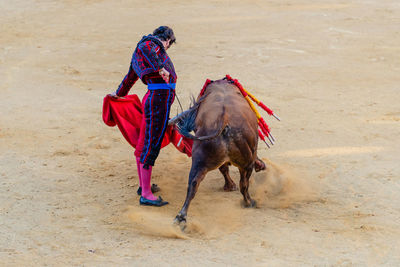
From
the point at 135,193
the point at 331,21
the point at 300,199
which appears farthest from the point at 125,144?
the point at 331,21

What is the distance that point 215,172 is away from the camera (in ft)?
18.5

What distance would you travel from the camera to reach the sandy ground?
4074 mm

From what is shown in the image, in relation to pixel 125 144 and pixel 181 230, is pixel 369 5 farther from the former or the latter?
pixel 181 230

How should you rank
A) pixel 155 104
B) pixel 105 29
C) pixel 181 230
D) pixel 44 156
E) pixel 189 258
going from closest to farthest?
pixel 189 258 < pixel 181 230 < pixel 155 104 < pixel 44 156 < pixel 105 29

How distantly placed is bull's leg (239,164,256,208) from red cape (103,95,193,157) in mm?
722

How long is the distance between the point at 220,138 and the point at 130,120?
1.12 metres

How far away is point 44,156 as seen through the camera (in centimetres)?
595

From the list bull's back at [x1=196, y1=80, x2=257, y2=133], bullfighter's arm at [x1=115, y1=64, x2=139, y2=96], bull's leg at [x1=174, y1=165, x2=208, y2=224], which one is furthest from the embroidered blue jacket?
bull's leg at [x1=174, y1=165, x2=208, y2=224]

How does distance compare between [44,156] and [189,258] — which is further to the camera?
[44,156]

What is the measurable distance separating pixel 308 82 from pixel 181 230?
459 centimetres

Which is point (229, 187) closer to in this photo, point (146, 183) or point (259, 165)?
point (259, 165)

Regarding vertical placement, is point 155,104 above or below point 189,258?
above

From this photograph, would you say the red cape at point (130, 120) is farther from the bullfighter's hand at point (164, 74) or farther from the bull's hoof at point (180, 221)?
the bull's hoof at point (180, 221)

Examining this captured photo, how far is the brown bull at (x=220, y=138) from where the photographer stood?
430 cm
